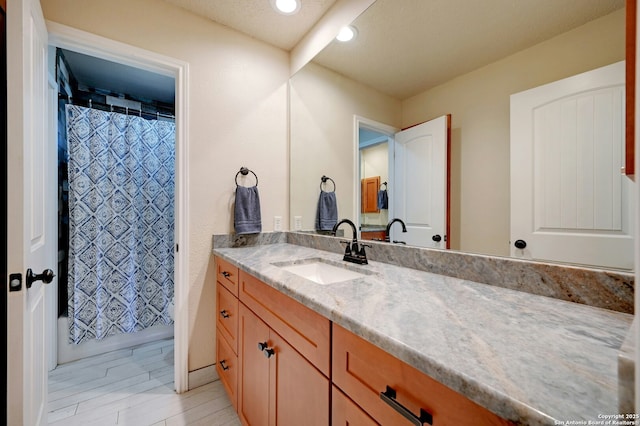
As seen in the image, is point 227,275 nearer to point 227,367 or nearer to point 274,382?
point 227,367

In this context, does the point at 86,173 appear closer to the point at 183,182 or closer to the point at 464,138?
the point at 183,182

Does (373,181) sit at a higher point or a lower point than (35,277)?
higher

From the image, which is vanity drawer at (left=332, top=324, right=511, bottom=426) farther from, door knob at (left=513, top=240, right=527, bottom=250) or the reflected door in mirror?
the reflected door in mirror

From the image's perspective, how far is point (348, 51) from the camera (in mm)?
1679

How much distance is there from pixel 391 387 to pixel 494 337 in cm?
24

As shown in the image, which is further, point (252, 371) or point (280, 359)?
point (252, 371)

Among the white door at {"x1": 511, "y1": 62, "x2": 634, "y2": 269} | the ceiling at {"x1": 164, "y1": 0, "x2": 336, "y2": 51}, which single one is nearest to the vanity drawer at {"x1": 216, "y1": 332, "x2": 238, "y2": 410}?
the white door at {"x1": 511, "y1": 62, "x2": 634, "y2": 269}

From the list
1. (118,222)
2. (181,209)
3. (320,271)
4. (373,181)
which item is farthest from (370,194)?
(118,222)

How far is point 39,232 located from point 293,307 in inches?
48.3

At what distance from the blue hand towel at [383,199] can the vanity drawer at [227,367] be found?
3.63 ft

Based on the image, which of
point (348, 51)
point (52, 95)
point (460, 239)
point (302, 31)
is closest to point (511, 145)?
point (460, 239)

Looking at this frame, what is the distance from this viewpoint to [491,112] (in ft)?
3.34

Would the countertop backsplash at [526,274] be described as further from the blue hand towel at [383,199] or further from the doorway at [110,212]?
the doorway at [110,212]

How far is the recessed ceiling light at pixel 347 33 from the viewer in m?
1.58
